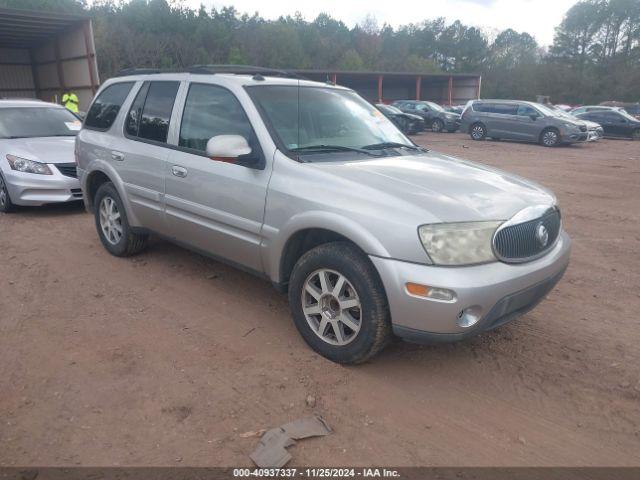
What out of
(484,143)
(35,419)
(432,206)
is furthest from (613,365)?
(484,143)

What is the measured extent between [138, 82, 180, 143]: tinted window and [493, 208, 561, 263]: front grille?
9.50 ft

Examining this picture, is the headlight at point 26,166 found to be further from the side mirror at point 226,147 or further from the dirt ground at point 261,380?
the side mirror at point 226,147

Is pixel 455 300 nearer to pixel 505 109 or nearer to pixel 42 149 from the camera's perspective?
pixel 42 149

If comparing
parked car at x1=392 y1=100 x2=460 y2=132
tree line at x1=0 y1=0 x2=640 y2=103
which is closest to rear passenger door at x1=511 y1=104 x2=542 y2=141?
parked car at x1=392 y1=100 x2=460 y2=132

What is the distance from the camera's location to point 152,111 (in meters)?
4.67

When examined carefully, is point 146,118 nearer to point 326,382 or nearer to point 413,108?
Result: point 326,382

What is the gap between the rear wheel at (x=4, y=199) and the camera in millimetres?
7179

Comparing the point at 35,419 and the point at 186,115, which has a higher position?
the point at 186,115

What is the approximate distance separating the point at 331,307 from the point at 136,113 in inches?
112

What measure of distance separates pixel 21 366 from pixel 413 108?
2589 cm

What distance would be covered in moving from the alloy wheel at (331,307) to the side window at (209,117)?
3.56ft

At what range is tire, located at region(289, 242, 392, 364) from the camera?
3.06 m

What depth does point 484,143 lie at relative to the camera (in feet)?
66.7

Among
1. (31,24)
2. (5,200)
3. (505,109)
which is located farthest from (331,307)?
(505,109)
